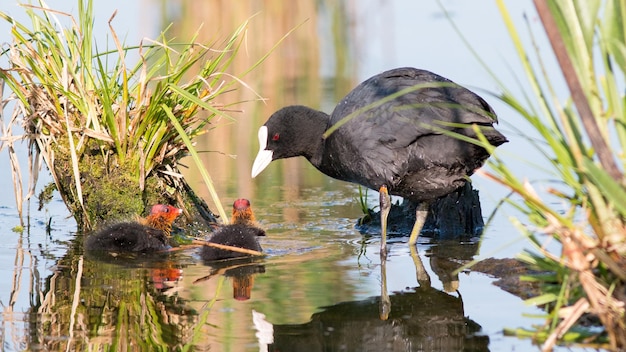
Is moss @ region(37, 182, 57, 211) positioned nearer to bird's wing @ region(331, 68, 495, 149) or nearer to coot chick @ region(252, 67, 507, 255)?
coot chick @ region(252, 67, 507, 255)

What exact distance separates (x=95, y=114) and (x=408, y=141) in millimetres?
1730

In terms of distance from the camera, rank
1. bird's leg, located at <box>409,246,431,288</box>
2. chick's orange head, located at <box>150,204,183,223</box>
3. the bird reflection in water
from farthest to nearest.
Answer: chick's orange head, located at <box>150,204,183,223</box>, bird's leg, located at <box>409,246,431,288</box>, the bird reflection in water

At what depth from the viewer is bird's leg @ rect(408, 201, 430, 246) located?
5.28m

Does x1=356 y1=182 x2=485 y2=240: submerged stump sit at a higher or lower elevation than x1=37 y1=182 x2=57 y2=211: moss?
lower

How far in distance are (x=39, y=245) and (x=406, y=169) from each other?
78.3 inches

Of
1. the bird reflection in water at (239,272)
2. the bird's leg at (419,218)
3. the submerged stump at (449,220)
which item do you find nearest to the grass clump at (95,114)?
the bird reflection in water at (239,272)

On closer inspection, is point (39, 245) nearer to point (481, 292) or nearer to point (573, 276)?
point (481, 292)

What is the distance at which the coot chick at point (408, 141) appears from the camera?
4.95 m

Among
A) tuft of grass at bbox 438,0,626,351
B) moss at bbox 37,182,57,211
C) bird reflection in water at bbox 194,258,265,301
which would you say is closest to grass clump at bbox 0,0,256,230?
moss at bbox 37,182,57,211

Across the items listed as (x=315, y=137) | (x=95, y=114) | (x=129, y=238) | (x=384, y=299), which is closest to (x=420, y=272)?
(x=384, y=299)

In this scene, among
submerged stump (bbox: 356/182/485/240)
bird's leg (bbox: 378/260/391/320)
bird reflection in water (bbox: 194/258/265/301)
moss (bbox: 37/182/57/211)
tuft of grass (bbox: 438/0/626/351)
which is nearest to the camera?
tuft of grass (bbox: 438/0/626/351)

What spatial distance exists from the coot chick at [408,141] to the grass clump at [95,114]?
780 mm

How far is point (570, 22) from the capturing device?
2.91m

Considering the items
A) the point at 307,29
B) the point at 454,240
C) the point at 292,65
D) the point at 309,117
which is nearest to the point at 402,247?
the point at 454,240
